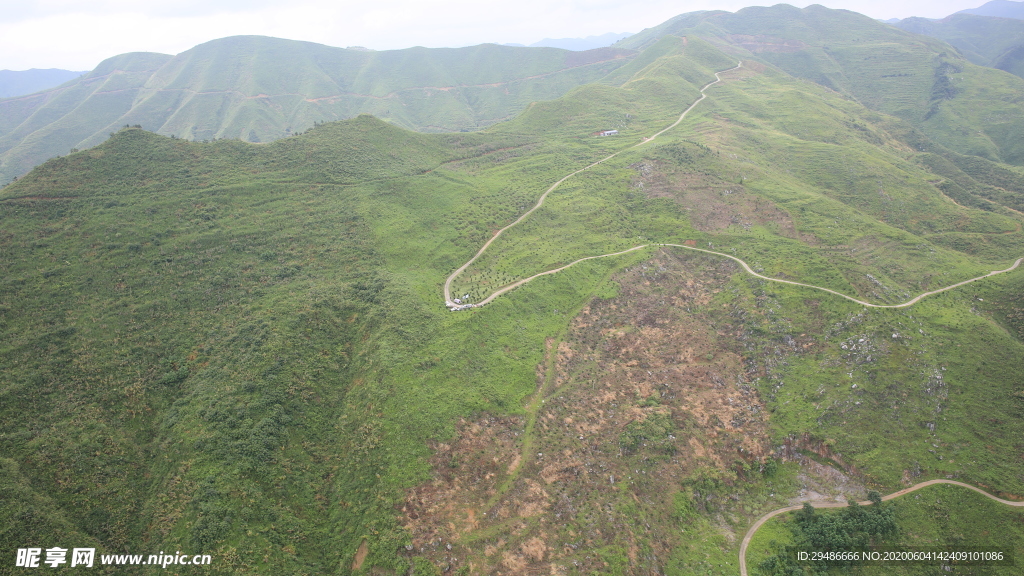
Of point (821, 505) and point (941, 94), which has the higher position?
point (941, 94)

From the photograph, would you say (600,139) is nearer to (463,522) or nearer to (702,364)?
(702,364)

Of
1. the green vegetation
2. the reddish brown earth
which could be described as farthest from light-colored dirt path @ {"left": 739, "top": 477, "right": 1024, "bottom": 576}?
the reddish brown earth

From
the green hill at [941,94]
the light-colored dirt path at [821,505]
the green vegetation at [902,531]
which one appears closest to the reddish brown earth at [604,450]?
the light-colored dirt path at [821,505]

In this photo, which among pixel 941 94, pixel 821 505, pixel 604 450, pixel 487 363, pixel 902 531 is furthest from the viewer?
pixel 941 94

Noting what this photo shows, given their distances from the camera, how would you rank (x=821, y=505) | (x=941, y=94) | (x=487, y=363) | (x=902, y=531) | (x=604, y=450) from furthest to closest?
(x=941, y=94) → (x=487, y=363) → (x=604, y=450) → (x=821, y=505) → (x=902, y=531)

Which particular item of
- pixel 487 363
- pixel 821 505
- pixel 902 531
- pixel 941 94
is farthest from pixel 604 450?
pixel 941 94

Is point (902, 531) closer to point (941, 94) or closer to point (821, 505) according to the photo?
point (821, 505)

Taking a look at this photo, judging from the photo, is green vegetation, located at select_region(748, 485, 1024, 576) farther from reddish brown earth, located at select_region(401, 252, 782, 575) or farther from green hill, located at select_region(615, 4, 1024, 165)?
green hill, located at select_region(615, 4, 1024, 165)

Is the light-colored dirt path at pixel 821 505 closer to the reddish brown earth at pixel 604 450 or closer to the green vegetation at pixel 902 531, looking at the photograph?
the green vegetation at pixel 902 531

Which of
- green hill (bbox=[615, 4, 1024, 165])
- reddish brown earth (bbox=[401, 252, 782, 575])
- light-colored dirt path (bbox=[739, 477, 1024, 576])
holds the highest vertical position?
green hill (bbox=[615, 4, 1024, 165])
